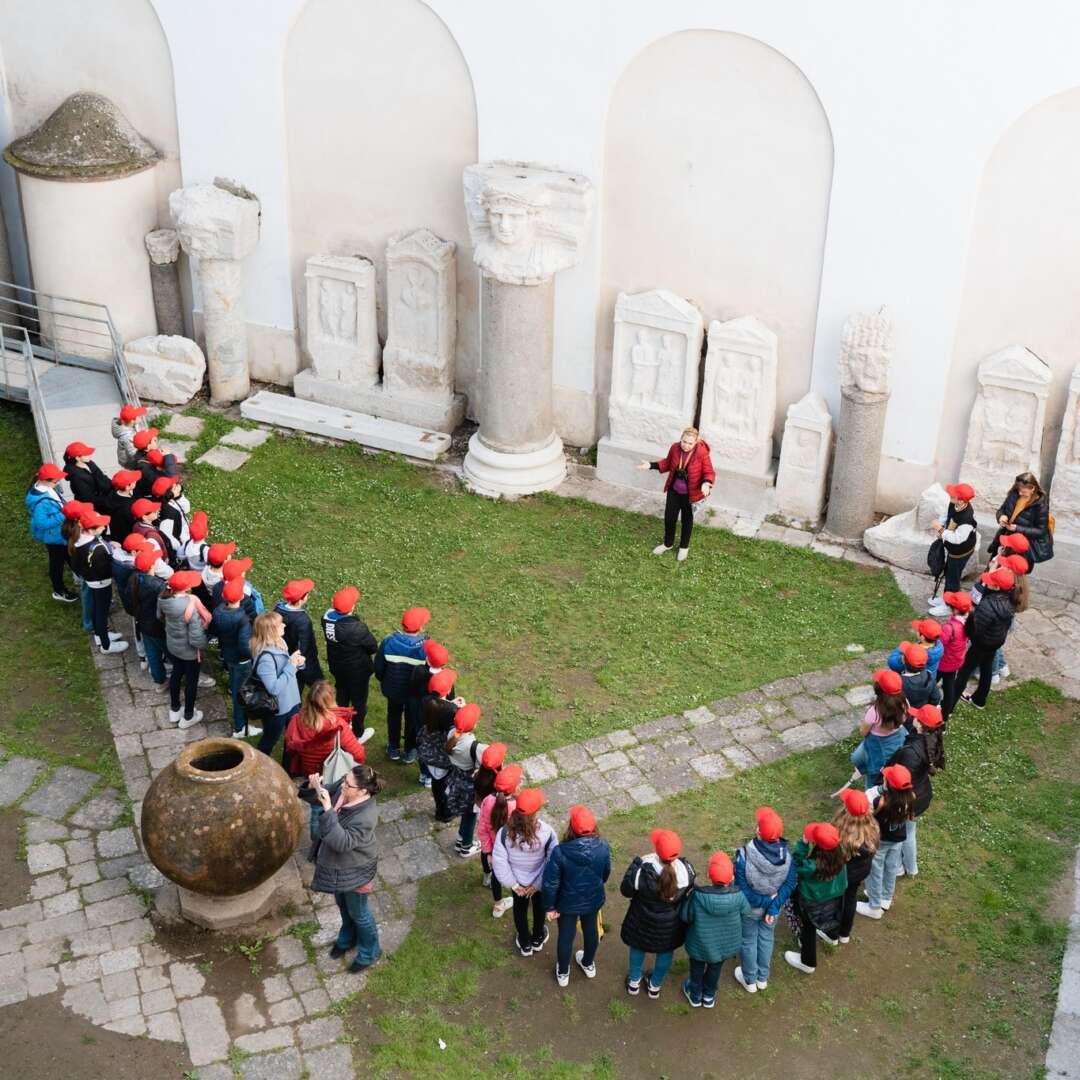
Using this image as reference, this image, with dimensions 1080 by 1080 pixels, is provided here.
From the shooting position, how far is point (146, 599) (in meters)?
11.7

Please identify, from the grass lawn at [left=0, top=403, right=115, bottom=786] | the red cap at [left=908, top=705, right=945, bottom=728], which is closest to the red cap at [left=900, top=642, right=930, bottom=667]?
the red cap at [left=908, top=705, right=945, bottom=728]

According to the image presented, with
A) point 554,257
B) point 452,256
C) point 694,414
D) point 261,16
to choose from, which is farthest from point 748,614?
point 261,16

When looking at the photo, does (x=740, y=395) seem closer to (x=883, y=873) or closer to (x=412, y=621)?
(x=412, y=621)

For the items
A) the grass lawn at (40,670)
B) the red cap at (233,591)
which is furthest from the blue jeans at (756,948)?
the grass lawn at (40,670)

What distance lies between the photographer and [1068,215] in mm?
13125

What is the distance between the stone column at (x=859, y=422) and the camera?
13789 millimetres

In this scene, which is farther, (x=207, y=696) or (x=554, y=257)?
(x=554, y=257)

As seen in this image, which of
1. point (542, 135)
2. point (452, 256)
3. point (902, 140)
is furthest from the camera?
point (452, 256)

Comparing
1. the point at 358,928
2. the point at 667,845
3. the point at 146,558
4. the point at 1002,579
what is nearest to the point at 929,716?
the point at 1002,579

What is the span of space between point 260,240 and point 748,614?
7103 mm

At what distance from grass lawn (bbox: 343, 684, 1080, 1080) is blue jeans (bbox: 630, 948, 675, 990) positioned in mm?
168

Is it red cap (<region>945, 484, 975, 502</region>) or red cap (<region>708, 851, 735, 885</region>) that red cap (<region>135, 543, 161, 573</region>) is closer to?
red cap (<region>708, 851, 735, 885</region>)

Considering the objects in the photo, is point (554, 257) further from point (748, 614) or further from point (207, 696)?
point (207, 696)

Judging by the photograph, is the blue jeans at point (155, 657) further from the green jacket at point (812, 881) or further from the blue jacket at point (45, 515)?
the green jacket at point (812, 881)
